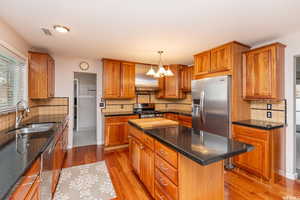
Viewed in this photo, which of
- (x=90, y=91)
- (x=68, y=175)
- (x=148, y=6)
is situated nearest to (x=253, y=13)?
(x=148, y=6)

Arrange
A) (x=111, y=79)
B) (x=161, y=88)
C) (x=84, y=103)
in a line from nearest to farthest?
(x=111, y=79), (x=161, y=88), (x=84, y=103)

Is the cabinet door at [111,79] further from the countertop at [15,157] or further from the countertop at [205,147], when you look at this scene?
the countertop at [205,147]

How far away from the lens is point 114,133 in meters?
3.70

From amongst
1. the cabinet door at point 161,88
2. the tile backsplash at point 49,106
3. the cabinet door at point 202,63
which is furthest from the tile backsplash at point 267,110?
the tile backsplash at point 49,106

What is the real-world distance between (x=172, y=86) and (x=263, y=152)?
2917 mm

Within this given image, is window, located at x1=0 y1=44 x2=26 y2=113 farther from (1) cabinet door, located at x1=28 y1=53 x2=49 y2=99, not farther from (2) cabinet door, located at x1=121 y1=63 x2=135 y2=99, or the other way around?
(2) cabinet door, located at x1=121 y1=63 x2=135 y2=99

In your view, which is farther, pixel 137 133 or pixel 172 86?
pixel 172 86

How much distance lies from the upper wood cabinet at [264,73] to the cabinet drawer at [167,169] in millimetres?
2143

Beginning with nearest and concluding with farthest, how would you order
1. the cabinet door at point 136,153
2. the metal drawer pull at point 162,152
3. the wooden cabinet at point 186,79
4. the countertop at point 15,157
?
the countertop at point 15,157, the metal drawer pull at point 162,152, the cabinet door at point 136,153, the wooden cabinet at point 186,79

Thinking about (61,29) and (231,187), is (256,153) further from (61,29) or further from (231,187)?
(61,29)

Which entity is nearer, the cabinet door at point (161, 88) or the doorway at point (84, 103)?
the cabinet door at point (161, 88)

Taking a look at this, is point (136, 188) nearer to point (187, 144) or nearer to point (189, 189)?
point (189, 189)

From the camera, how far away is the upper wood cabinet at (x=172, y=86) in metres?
4.58

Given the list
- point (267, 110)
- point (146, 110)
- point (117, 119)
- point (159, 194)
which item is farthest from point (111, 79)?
point (267, 110)
